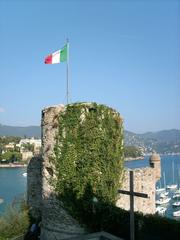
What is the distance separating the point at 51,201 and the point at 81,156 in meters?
1.70

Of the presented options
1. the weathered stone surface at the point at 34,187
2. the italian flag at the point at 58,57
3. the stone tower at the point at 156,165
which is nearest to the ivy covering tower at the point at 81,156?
the italian flag at the point at 58,57

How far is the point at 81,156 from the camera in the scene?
11.0 m

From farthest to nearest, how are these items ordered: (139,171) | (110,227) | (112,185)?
(139,171)
(112,185)
(110,227)

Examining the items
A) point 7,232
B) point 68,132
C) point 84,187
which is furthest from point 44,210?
point 7,232

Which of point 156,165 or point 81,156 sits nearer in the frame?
point 81,156

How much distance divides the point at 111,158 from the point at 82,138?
1.14 meters

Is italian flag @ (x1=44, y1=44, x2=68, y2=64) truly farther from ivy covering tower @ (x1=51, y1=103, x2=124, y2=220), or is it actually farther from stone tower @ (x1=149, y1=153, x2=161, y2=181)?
stone tower @ (x1=149, y1=153, x2=161, y2=181)

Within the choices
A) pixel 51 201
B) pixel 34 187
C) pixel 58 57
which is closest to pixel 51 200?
pixel 51 201

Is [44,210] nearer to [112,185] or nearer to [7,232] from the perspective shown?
[112,185]

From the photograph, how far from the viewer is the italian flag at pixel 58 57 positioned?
44.7ft

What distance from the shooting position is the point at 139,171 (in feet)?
45.4

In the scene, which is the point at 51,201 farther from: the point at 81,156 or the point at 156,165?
the point at 156,165

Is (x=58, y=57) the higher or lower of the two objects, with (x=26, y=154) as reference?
higher

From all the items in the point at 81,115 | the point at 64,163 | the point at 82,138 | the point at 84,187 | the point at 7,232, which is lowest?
the point at 7,232
